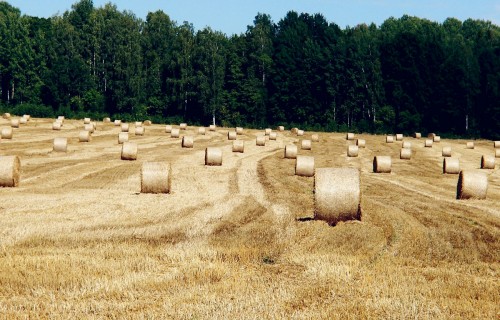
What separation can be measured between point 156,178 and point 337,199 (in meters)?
7.16

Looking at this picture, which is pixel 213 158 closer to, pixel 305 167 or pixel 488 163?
pixel 305 167

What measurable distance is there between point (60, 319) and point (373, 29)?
140 metres

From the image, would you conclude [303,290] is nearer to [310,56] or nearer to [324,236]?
[324,236]

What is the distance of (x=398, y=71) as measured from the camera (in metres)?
93.2

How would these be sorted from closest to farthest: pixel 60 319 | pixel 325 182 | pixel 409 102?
pixel 60 319 → pixel 325 182 → pixel 409 102

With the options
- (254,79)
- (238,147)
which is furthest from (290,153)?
(254,79)

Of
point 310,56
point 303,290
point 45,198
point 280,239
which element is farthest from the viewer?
point 310,56

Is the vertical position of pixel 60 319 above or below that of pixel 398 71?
below

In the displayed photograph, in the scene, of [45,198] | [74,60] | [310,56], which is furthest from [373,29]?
[45,198]

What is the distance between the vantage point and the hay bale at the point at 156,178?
792 inches

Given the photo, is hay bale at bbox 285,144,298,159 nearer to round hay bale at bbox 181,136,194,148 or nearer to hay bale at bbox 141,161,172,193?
round hay bale at bbox 181,136,194,148

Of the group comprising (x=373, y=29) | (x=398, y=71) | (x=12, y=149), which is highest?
(x=373, y=29)

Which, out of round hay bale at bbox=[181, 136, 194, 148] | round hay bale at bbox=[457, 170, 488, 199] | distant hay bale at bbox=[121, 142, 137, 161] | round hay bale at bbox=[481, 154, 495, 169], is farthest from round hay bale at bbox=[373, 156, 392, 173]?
round hay bale at bbox=[181, 136, 194, 148]

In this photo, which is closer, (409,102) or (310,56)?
(409,102)
